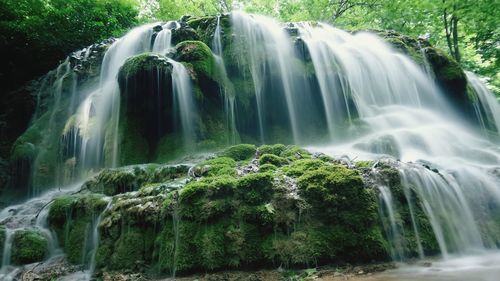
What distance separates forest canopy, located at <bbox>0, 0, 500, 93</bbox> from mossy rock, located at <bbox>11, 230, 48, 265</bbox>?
9.92 metres

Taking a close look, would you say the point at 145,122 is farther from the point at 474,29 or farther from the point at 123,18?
the point at 474,29

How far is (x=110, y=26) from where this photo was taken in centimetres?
1528

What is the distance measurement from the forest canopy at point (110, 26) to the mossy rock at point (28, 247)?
9922 mm

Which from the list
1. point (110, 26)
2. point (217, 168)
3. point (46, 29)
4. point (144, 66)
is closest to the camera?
point (217, 168)

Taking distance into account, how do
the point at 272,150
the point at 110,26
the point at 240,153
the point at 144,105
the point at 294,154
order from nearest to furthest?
the point at 294,154 < the point at 272,150 < the point at 240,153 < the point at 144,105 < the point at 110,26

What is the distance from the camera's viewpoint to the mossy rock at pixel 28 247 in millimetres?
5598

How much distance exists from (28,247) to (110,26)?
12005 millimetres

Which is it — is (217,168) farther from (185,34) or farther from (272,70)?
(185,34)

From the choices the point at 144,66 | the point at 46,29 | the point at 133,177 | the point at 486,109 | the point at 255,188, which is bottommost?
the point at 255,188

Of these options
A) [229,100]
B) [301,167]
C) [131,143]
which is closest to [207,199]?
[301,167]

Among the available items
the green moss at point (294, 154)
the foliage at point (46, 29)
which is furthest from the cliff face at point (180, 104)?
the green moss at point (294, 154)

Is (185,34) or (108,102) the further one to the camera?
(185,34)

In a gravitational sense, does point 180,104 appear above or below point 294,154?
above

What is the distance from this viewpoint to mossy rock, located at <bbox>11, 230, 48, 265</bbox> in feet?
18.4
